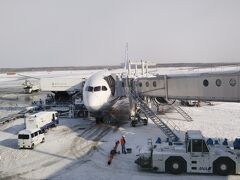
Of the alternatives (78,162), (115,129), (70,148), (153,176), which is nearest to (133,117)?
(115,129)

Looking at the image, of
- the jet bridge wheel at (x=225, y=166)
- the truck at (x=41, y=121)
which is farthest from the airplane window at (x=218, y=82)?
the truck at (x=41, y=121)

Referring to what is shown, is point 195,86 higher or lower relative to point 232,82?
lower

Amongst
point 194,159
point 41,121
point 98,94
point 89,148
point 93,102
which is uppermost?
point 98,94

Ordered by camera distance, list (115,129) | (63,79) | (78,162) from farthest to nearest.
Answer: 1. (63,79)
2. (115,129)
3. (78,162)

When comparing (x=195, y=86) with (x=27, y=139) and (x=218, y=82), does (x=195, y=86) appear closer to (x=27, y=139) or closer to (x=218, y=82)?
(x=218, y=82)

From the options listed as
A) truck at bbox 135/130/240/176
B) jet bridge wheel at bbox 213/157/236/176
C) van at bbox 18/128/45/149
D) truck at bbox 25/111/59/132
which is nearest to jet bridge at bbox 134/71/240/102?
truck at bbox 135/130/240/176

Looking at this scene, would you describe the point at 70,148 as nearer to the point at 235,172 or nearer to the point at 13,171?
the point at 13,171

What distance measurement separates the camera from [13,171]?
65.2 feet

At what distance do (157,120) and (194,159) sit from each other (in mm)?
8966

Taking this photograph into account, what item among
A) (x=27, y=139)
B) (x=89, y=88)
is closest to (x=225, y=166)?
(x=27, y=139)

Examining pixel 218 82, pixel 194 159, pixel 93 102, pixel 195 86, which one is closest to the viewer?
pixel 194 159

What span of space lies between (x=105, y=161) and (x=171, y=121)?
46.3 ft

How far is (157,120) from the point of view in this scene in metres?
27.2

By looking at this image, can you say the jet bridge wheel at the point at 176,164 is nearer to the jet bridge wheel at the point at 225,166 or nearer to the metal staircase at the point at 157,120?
the jet bridge wheel at the point at 225,166
